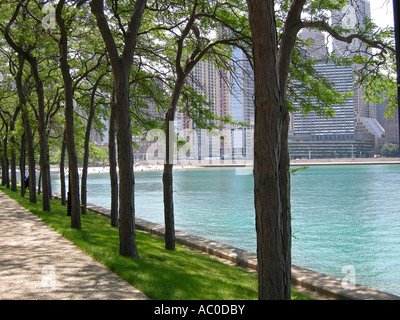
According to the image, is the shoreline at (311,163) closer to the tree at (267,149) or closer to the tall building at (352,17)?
the tall building at (352,17)

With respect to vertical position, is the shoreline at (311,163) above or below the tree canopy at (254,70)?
below

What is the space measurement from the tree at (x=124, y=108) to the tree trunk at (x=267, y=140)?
4142 millimetres

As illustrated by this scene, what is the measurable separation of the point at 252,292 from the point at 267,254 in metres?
3.00

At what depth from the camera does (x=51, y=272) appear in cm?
662

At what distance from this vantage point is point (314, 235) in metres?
20.0

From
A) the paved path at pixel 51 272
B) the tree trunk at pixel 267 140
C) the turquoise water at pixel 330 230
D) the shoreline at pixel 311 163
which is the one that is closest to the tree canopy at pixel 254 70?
the tree trunk at pixel 267 140

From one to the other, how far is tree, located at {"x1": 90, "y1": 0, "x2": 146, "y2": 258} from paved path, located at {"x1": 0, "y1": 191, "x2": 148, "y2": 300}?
3.08ft

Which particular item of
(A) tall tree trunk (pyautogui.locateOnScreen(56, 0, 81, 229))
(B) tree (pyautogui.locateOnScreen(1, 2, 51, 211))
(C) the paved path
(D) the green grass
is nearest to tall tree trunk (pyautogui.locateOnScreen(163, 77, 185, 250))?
(D) the green grass

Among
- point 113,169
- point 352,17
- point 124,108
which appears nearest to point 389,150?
point 113,169

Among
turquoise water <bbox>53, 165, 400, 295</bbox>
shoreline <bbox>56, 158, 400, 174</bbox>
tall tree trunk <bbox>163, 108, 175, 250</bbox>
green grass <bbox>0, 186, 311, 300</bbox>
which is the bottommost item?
turquoise water <bbox>53, 165, 400, 295</bbox>

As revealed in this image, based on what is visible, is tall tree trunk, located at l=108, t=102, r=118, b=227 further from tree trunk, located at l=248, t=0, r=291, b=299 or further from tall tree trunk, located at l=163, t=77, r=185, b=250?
tree trunk, located at l=248, t=0, r=291, b=299

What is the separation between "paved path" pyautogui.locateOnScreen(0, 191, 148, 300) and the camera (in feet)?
18.1

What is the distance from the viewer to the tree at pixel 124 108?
8320 mm

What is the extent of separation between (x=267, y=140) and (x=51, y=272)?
4.05 m
